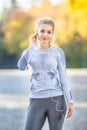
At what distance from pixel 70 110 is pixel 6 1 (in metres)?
37.1

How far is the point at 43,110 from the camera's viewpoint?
483 centimetres

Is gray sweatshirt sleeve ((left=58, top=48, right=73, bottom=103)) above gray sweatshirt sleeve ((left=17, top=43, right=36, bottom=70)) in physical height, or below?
below

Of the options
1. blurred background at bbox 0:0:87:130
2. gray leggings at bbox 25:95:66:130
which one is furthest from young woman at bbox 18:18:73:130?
blurred background at bbox 0:0:87:130

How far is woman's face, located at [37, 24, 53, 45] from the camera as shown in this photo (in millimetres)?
4879

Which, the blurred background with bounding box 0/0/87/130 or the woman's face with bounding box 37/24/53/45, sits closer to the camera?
the woman's face with bounding box 37/24/53/45

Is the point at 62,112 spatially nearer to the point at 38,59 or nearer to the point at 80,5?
the point at 38,59

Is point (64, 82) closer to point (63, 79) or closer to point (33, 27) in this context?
point (63, 79)

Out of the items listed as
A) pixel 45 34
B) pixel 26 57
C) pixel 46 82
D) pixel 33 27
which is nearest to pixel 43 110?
pixel 46 82

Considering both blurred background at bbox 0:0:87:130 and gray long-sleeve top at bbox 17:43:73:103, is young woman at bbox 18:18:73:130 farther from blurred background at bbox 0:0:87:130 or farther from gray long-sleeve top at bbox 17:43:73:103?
blurred background at bbox 0:0:87:130

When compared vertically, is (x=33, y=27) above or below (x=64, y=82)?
below

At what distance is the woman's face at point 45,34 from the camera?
16.0ft

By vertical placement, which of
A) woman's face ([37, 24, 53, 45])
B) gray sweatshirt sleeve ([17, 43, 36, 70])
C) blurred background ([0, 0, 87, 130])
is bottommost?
blurred background ([0, 0, 87, 130])

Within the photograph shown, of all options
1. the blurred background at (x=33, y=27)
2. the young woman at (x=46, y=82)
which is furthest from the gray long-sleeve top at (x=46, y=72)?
the blurred background at (x=33, y=27)

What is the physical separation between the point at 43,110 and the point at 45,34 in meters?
0.63
